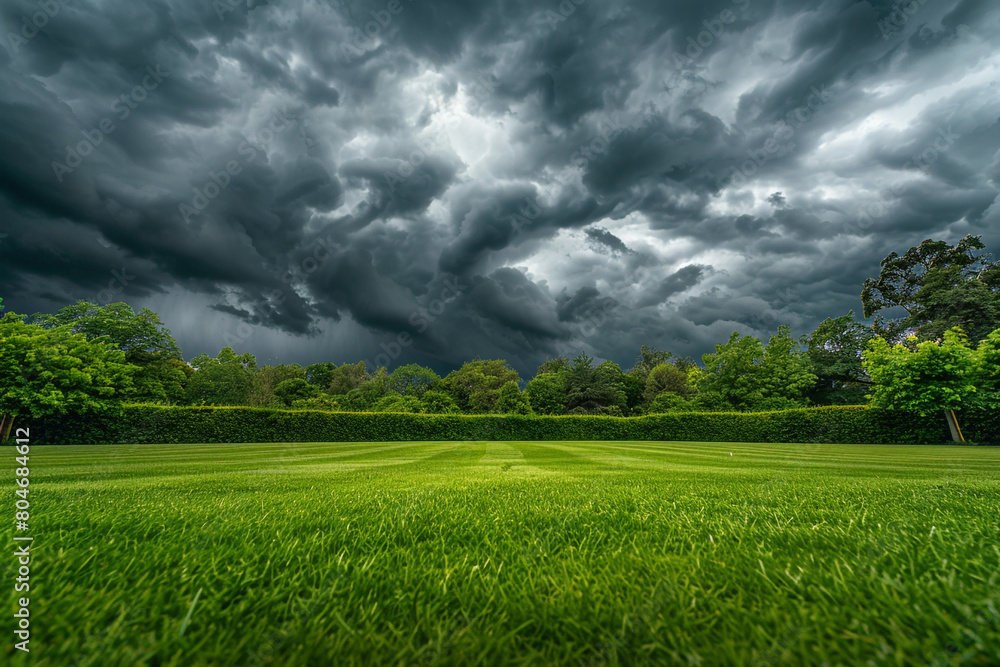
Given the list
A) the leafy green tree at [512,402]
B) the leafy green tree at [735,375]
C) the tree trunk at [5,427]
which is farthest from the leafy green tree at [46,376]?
the leafy green tree at [735,375]

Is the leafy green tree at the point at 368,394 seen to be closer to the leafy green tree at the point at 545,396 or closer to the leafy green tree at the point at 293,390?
the leafy green tree at the point at 293,390

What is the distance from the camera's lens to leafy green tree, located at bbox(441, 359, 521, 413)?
5566 cm

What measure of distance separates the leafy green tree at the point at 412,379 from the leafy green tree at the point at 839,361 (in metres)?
48.6

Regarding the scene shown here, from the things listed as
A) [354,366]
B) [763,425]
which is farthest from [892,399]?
[354,366]

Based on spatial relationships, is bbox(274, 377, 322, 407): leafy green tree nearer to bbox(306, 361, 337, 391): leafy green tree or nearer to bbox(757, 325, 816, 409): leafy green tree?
bbox(306, 361, 337, 391): leafy green tree

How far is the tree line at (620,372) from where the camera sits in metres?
21.0

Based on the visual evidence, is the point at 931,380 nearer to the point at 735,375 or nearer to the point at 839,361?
the point at 735,375

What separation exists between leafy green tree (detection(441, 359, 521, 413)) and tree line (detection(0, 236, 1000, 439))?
0.23 m

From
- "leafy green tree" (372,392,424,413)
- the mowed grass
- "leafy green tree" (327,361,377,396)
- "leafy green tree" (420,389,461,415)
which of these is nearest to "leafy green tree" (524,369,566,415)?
"leafy green tree" (420,389,461,415)

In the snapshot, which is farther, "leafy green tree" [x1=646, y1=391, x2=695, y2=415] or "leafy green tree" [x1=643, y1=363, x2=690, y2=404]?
Answer: "leafy green tree" [x1=643, y1=363, x2=690, y2=404]

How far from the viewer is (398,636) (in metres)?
1.18

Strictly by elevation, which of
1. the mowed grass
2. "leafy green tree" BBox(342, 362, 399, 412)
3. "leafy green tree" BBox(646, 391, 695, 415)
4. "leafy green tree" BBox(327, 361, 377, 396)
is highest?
"leafy green tree" BBox(327, 361, 377, 396)

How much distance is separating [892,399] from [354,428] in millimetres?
35284

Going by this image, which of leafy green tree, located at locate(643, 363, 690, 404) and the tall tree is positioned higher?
the tall tree
